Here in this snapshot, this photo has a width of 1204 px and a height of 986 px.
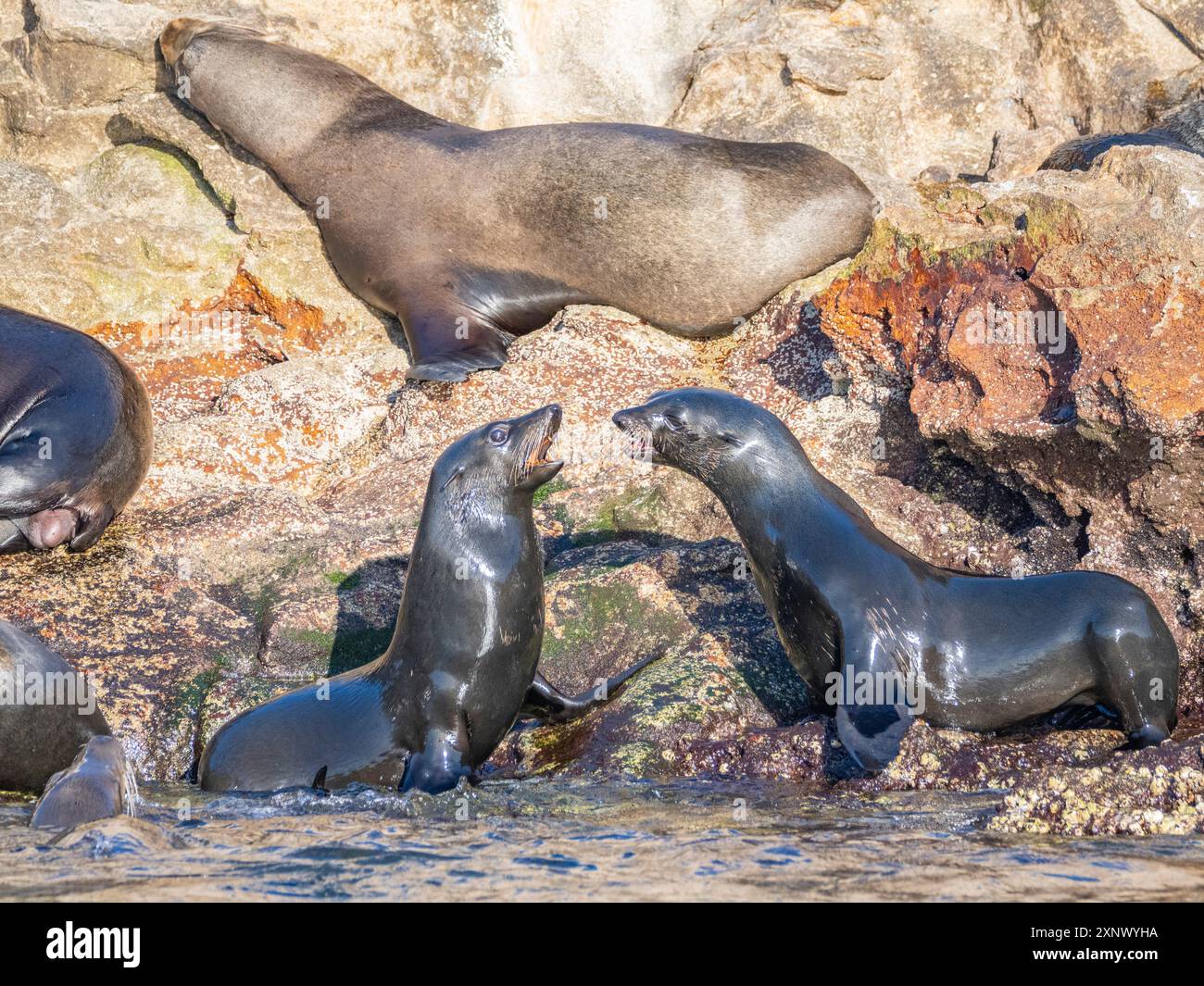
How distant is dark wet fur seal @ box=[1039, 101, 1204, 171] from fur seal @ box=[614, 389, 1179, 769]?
229 inches

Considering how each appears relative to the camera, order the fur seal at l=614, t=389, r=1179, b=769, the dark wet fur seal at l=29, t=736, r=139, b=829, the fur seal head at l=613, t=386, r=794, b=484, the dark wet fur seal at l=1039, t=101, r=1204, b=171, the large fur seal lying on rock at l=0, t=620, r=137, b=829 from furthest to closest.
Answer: the dark wet fur seal at l=1039, t=101, r=1204, b=171 < the fur seal head at l=613, t=386, r=794, b=484 < the large fur seal lying on rock at l=0, t=620, r=137, b=829 < the fur seal at l=614, t=389, r=1179, b=769 < the dark wet fur seal at l=29, t=736, r=139, b=829

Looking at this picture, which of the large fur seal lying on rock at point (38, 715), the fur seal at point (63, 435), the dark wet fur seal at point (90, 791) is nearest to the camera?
the dark wet fur seal at point (90, 791)

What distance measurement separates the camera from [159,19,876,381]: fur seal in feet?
28.9

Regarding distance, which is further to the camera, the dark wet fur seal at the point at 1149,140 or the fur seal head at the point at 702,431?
the dark wet fur seal at the point at 1149,140

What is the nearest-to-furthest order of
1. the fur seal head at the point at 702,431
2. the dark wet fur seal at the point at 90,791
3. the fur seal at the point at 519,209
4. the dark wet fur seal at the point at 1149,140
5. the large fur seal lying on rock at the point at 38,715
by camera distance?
the dark wet fur seal at the point at 90,791
the large fur seal lying on rock at the point at 38,715
the fur seal head at the point at 702,431
the fur seal at the point at 519,209
the dark wet fur seal at the point at 1149,140

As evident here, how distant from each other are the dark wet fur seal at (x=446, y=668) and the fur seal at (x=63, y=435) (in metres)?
2.17

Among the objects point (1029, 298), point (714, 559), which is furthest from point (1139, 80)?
point (714, 559)

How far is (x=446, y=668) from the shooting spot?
505cm

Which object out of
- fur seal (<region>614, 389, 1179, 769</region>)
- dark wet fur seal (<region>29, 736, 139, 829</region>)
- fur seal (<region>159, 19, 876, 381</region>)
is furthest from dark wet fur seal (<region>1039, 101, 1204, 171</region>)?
dark wet fur seal (<region>29, 736, 139, 829</region>)

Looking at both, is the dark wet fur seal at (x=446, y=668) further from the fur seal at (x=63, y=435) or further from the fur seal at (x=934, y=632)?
the fur seal at (x=63, y=435)

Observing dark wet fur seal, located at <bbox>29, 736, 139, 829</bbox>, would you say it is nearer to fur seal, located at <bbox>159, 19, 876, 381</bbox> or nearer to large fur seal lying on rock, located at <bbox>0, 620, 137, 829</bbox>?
large fur seal lying on rock, located at <bbox>0, 620, 137, 829</bbox>

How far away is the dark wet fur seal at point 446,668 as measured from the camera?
16.6 ft

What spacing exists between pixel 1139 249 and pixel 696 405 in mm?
2140

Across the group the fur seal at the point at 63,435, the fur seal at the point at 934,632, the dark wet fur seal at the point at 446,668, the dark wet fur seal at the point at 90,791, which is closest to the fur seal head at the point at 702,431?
the fur seal at the point at 934,632
